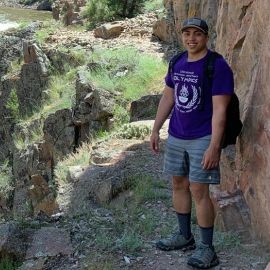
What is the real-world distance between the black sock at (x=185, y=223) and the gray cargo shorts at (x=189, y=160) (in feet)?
1.31

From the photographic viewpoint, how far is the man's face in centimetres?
423

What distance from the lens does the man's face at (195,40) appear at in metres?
4.23

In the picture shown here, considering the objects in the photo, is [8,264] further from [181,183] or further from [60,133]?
[60,133]

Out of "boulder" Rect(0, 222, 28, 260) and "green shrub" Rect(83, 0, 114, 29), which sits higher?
"green shrub" Rect(83, 0, 114, 29)

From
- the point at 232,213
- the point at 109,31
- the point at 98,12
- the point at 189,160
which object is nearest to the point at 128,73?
the point at 109,31

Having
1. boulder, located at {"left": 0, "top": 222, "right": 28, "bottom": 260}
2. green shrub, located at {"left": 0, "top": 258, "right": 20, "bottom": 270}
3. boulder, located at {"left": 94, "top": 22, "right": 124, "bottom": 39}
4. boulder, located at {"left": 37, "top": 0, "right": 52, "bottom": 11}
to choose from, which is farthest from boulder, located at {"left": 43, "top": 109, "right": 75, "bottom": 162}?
boulder, located at {"left": 37, "top": 0, "right": 52, "bottom": 11}

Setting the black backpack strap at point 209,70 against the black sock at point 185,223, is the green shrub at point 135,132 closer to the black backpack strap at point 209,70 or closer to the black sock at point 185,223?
the black sock at point 185,223

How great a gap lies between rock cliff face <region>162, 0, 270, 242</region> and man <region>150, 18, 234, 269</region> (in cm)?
50

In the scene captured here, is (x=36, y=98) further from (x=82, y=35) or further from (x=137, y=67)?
(x=137, y=67)

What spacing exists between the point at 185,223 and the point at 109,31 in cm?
1331

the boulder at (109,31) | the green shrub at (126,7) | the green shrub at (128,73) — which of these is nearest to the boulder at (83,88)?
the green shrub at (128,73)

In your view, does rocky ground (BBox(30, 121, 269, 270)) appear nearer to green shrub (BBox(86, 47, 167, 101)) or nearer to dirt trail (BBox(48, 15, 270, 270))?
dirt trail (BBox(48, 15, 270, 270))

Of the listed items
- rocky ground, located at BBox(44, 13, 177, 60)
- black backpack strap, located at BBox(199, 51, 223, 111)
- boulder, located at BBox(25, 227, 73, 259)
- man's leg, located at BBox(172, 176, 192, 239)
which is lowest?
boulder, located at BBox(25, 227, 73, 259)

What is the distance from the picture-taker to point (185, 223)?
476cm
